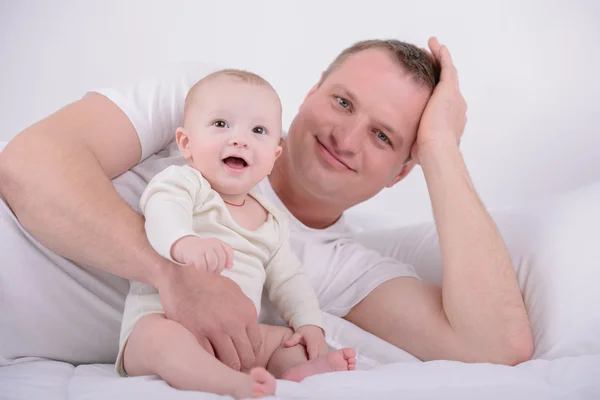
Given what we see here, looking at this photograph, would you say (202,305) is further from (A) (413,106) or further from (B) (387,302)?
(A) (413,106)

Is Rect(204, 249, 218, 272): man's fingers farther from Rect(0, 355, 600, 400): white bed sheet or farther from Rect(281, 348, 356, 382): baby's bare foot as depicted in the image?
Rect(281, 348, 356, 382): baby's bare foot

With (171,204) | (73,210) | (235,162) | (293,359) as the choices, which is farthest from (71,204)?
(293,359)

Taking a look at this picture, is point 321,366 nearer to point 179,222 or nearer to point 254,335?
point 254,335

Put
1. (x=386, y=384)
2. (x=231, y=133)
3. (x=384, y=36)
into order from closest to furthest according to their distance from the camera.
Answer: (x=386, y=384) → (x=231, y=133) → (x=384, y=36)

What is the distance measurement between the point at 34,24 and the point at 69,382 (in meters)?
2.32

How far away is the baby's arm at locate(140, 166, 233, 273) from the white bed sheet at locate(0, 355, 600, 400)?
0.79ft

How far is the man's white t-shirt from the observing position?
189 centimetres

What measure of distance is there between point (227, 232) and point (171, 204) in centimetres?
21

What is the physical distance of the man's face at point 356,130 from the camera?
2068mm

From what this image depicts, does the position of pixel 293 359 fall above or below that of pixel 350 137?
below

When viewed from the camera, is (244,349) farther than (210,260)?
Yes

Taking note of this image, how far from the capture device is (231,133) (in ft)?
5.22

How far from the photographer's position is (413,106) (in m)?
2.13

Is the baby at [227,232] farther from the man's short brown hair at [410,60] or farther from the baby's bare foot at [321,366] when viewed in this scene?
the man's short brown hair at [410,60]
